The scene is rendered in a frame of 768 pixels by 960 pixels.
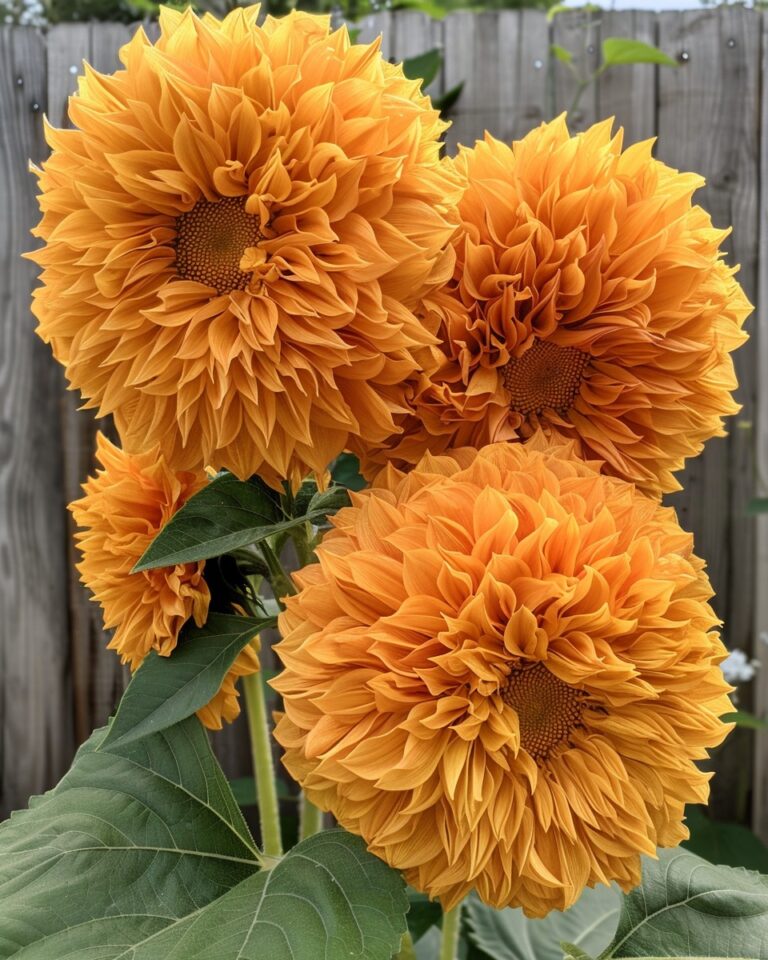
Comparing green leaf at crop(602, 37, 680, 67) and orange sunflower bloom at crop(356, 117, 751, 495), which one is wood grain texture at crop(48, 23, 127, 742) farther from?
orange sunflower bloom at crop(356, 117, 751, 495)

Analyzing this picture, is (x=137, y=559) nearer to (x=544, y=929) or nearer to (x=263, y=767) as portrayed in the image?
(x=263, y=767)

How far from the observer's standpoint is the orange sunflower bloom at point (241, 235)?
503mm

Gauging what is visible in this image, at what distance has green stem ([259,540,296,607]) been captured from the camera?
2.30ft

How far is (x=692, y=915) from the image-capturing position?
75 centimetres

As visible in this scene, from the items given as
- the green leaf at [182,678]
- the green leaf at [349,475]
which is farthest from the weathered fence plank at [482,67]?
the green leaf at [182,678]

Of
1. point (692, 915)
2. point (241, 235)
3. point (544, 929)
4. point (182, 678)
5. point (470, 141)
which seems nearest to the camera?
point (241, 235)

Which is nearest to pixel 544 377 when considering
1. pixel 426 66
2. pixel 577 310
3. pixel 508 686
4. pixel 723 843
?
pixel 577 310

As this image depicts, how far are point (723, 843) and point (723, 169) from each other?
53.7 inches

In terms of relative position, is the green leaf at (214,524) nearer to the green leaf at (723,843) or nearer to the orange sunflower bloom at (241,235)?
the orange sunflower bloom at (241,235)

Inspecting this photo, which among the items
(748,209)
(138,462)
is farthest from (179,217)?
(748,209)

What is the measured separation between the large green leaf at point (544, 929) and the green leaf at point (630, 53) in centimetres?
145

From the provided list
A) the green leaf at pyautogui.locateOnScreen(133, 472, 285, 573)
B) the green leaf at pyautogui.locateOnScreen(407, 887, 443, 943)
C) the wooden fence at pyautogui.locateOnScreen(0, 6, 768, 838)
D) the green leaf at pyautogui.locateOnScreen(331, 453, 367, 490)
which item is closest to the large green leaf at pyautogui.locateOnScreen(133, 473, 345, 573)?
the green leaf at pyautogui.locateOnScreen(133, 472, 285, 573)

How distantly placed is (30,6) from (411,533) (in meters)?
3.26

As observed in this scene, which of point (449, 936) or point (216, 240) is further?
point (449, 936)
